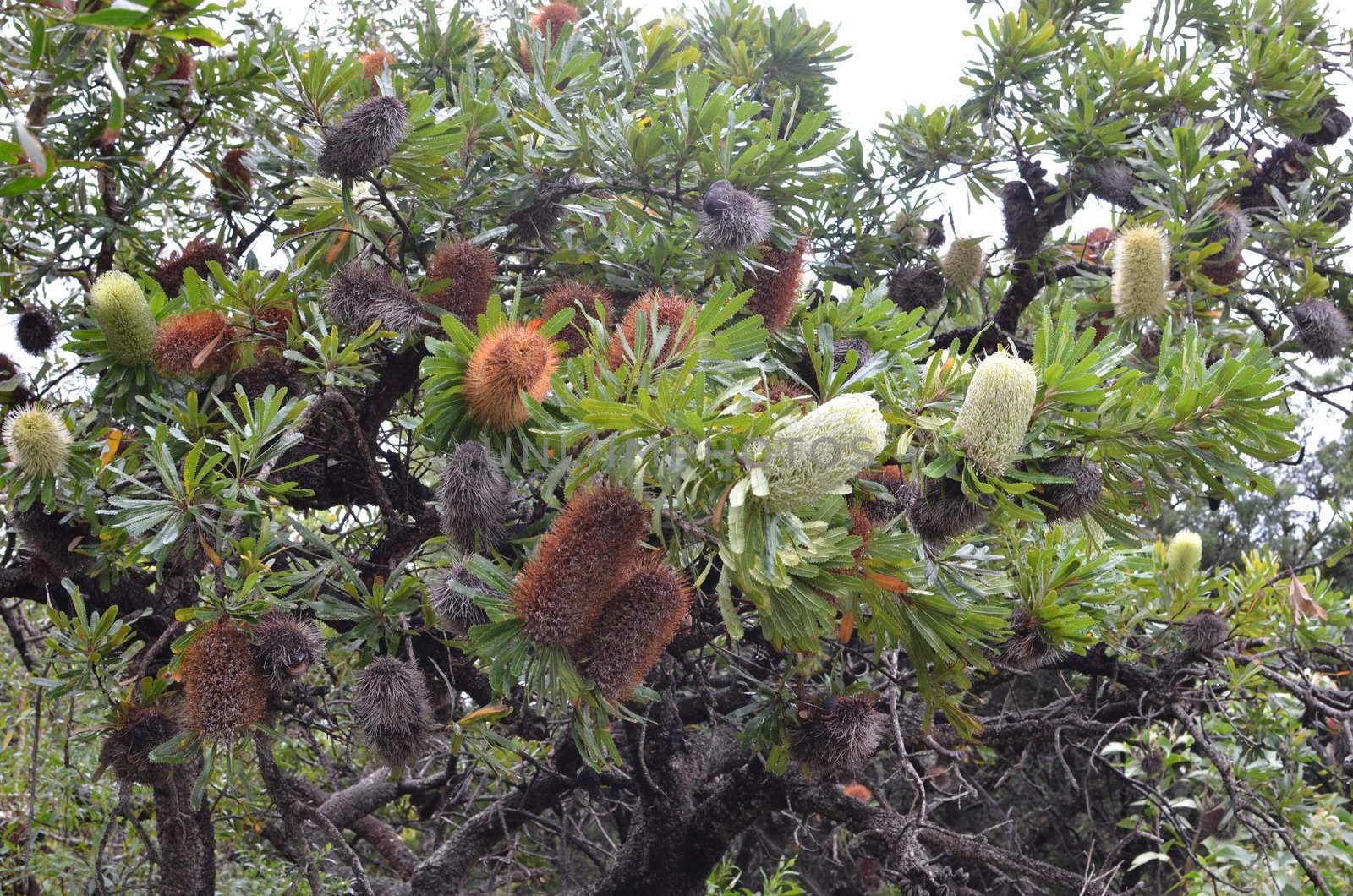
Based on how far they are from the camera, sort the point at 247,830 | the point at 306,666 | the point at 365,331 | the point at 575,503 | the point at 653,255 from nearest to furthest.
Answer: the point at 575,503
the point at 306,666
the point at 365,331
the point at 653,255
the point at 247,830

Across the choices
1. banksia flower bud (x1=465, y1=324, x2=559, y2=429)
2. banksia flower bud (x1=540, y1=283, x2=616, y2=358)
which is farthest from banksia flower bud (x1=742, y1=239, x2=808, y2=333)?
banksia flower bud (x1=465, y1=324, x2=559, y2=429)

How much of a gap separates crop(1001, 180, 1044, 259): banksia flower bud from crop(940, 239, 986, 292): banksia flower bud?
0.15 m

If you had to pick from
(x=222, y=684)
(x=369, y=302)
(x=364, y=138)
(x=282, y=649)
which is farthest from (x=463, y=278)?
(x=222, y=684)

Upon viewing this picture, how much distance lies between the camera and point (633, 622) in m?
1.92

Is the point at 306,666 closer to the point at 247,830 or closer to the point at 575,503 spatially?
the point at 575,503

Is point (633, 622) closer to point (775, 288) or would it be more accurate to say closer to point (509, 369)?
point (509, 369)

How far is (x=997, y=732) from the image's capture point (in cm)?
378

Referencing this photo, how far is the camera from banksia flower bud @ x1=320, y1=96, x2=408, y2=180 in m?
2.55

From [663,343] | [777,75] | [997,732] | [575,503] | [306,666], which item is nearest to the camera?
[575,503]

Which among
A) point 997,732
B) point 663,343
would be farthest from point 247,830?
point 663,343

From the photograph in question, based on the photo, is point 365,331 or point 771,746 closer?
point 365,331

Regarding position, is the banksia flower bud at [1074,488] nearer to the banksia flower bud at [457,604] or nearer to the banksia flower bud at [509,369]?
the banksia flower bud at [509,369]

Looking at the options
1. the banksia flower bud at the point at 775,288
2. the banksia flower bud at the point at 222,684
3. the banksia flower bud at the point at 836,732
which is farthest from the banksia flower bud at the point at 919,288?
→ the banksia flower bud at the point at 222,684

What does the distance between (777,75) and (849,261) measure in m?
1.02
